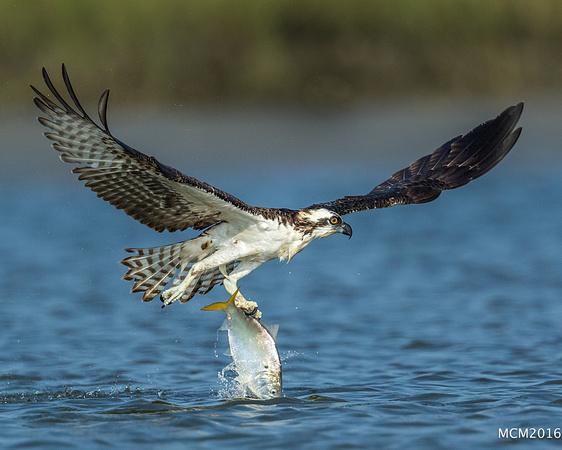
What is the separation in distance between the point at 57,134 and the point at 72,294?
620 centimetres

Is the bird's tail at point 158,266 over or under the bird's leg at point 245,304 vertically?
over

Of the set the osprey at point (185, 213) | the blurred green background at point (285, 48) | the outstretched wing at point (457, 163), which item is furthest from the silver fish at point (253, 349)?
the blurred green background at point (285, 48)

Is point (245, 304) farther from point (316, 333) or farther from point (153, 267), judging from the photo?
point (316, 333)

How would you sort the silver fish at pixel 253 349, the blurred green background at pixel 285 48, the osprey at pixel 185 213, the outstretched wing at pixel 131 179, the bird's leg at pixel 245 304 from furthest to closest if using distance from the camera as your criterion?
the blurred green background at pixel 285 48 → the bird's leg at pixel 245 304 → the silver fish at pixel 253 349 → the osprey at pixel 185 213 → the outstretched wing at pixel 131 179

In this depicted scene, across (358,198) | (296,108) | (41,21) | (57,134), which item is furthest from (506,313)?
(41,21)

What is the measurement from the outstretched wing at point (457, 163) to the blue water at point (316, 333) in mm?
1782

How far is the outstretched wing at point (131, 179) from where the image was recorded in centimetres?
766

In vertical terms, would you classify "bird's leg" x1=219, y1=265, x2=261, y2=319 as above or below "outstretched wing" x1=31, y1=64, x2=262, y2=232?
below

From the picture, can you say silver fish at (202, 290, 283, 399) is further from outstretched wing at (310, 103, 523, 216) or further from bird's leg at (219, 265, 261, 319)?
outstretched wing at (310, 103, 523, 216)

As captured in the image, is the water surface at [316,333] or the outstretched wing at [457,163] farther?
the outstretched wing at [457,163]

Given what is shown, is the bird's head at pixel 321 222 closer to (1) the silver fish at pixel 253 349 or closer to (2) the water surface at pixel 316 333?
(1) the silver fish at pixel 253 349

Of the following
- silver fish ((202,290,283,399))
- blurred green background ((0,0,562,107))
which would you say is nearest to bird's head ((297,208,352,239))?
silver fish ((202,290,283,399))

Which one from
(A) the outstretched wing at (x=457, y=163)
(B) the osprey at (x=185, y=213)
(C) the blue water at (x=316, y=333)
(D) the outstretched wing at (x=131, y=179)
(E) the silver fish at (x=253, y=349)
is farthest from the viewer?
(A) the outstretched wing at (x=457, y=163)

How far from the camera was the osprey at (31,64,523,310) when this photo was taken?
25.6 feet
